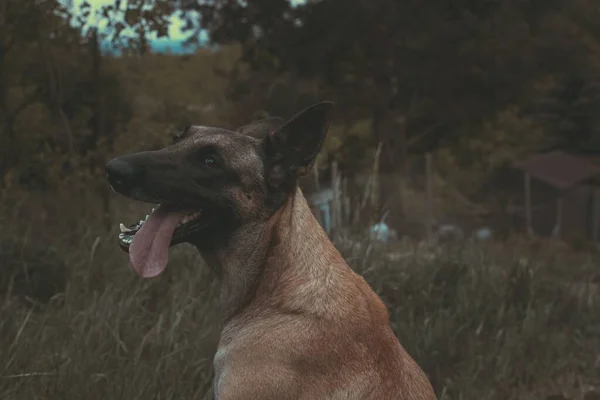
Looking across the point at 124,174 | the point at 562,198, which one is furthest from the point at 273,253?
the point at 562,198

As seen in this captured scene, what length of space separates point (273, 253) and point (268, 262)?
0.13 feet

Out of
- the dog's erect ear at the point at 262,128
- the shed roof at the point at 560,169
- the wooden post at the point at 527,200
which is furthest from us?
the shed roof at the point at 560,169

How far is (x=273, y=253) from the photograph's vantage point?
137 inches

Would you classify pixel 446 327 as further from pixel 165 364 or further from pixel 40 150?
pixel 40 150

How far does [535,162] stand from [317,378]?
20.1 meters

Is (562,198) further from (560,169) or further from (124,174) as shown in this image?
(124,174)

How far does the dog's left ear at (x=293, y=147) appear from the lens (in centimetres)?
333

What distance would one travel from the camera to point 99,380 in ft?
15.4

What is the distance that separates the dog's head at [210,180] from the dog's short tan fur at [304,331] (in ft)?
0.38

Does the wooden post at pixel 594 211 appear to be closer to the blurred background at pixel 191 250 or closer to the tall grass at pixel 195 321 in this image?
the blurred background at pixel 191 250

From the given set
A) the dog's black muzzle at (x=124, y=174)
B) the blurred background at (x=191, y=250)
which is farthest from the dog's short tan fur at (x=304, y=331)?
the blurred background at (x=191, y=250)

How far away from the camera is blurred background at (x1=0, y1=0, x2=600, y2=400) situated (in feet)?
17.3

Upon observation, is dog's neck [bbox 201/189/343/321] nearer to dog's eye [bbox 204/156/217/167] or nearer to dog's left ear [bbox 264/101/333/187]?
dog's left ear [bbox 264/101/333/187]

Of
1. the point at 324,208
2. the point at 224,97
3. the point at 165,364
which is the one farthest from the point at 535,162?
the point at 165,364
